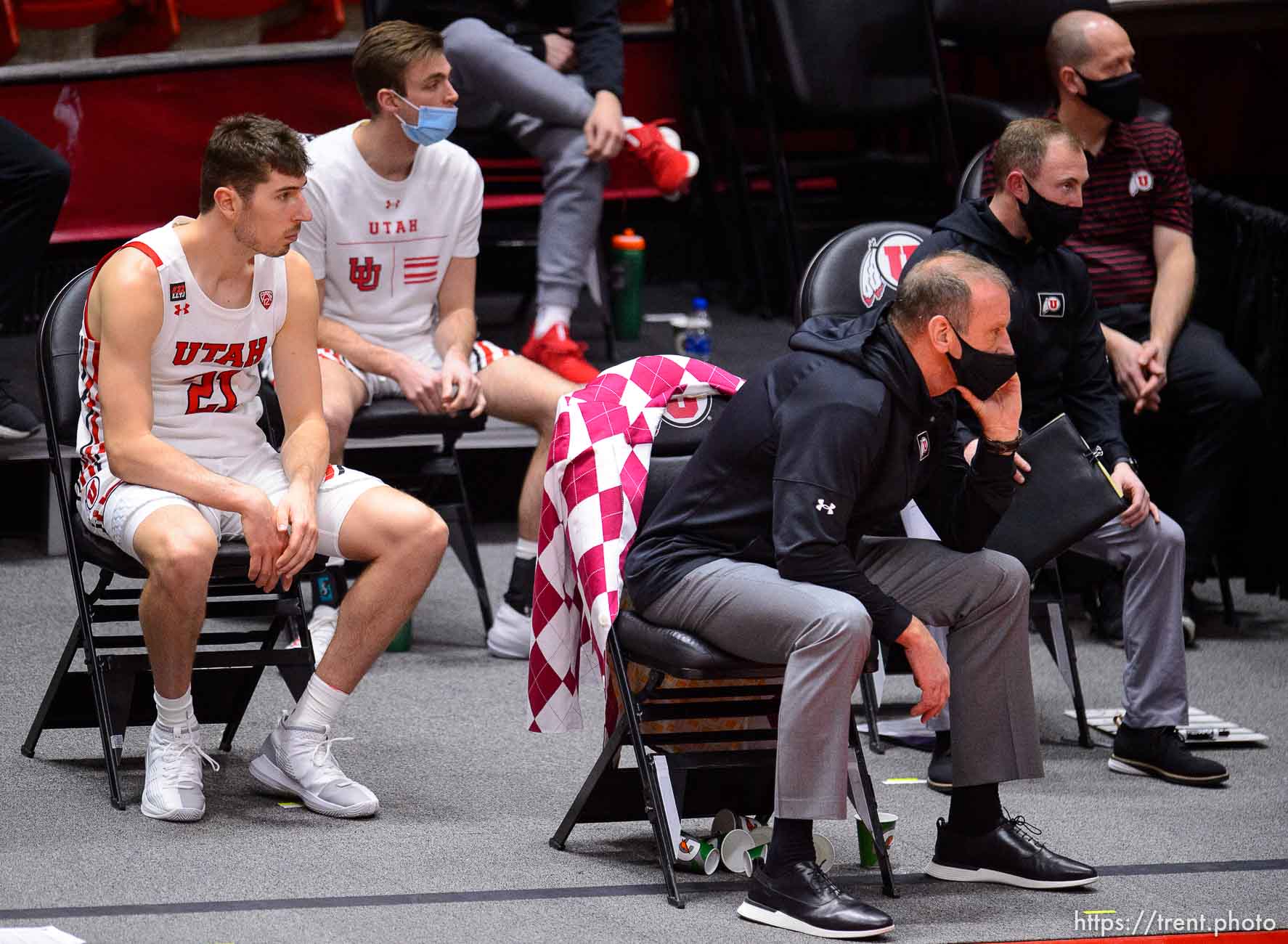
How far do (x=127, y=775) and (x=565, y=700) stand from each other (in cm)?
90

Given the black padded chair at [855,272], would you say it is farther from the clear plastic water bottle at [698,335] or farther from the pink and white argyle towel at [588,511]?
the clear plastic water bottle at [698,335]

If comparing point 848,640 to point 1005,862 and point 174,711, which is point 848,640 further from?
point 174,711

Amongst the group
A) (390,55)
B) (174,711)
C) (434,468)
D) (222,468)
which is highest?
(390,55)

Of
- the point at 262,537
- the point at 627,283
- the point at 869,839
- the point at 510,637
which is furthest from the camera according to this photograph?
the point at 627,283

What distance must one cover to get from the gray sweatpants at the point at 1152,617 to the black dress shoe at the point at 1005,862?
66cm

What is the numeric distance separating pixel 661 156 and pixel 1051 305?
5.35 feet

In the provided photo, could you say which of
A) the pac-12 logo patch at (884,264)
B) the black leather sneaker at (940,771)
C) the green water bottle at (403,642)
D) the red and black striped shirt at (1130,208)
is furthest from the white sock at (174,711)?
the red and black striped shirt at (1130,208)

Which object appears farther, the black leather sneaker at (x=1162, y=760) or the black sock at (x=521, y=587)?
the black sock at (x=521, y=587)

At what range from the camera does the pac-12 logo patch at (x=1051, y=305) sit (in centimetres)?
387

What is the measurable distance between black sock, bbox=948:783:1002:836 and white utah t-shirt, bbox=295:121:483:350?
1994 mm

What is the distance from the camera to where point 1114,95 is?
4543 mm

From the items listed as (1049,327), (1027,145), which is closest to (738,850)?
(1049,327)

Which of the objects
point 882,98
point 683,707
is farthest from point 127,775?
point 882,98

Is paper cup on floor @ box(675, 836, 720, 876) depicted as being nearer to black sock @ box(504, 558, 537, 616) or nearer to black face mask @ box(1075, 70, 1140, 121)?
black sock @ box(504, 558, 537, 616)
